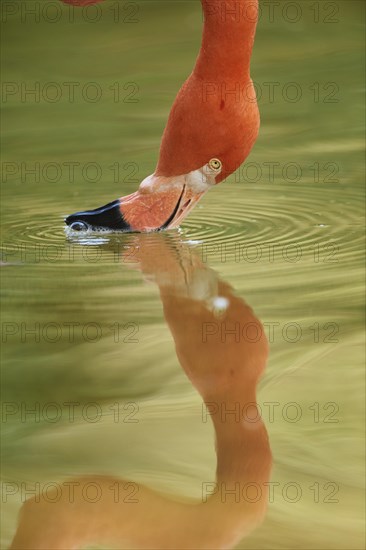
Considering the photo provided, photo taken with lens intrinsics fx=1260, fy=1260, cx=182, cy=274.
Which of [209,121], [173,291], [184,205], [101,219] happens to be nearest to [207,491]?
[173,291]

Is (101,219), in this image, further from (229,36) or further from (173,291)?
(229,36)

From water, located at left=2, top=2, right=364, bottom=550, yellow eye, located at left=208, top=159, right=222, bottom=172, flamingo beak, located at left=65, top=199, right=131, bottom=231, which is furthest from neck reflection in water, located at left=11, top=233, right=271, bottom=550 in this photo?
flamingo beak, located at left=65, top=199, right=131, bottom=231

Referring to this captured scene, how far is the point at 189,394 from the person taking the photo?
2076 millimetres

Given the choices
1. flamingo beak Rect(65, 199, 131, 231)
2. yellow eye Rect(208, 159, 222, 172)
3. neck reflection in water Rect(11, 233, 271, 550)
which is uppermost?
yellow eye Rect(208, 159, 222, 172)

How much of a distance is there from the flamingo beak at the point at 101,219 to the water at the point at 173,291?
0.11ft

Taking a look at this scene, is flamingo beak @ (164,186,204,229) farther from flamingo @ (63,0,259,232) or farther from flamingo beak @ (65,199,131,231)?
flamingo beak @ (65,199,131,231)

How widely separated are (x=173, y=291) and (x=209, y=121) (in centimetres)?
40

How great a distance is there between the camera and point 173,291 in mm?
2686

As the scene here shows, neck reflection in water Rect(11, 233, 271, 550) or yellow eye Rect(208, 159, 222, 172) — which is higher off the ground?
yellow eye Rect(208, 159, 222, 172)

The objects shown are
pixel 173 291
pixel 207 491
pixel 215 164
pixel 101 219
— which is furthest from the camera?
pixel 101 219

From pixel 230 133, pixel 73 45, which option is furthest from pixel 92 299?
pixel 73 45

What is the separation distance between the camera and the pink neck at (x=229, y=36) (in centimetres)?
268

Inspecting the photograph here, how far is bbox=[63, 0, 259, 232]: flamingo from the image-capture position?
270cm

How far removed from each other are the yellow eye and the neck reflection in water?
48 cm
